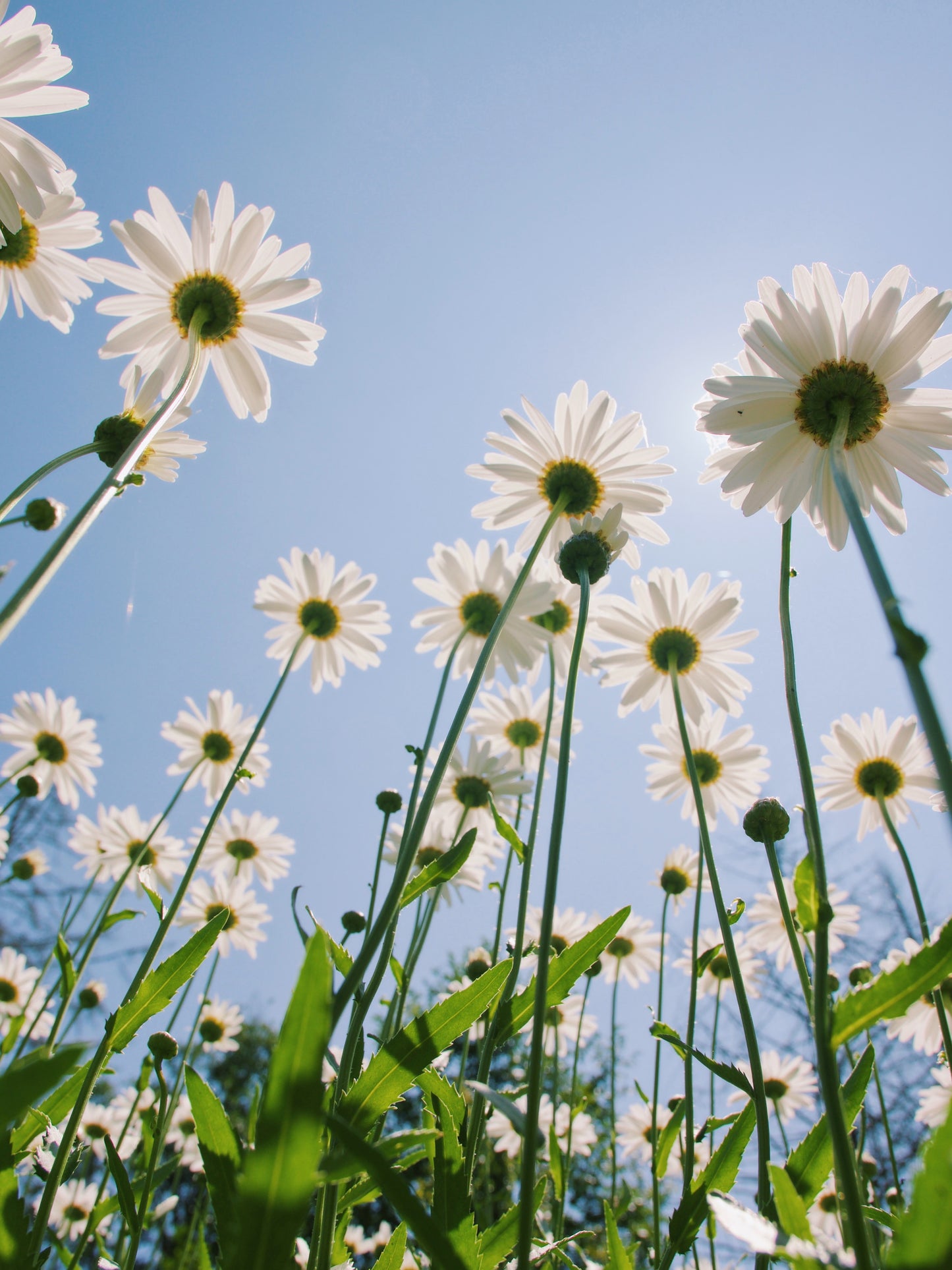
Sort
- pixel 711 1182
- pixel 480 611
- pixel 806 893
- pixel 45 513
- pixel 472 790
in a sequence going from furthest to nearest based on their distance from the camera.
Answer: pixel 472 790, pixel 480 611, pixel 45 513, pixel 711 1182, pixel 806 893

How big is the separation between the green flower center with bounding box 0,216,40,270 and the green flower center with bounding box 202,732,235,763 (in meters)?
2.09

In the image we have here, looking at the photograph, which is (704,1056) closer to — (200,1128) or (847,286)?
(200,1128)

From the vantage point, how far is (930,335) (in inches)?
55.8

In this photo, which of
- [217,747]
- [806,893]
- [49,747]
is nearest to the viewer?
[806,893]

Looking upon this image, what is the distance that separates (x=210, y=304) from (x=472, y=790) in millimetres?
1932

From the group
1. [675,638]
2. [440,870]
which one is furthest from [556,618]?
[440,870]

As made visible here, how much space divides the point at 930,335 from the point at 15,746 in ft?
14.7

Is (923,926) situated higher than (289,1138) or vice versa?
(923,926)

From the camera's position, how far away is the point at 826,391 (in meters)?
1.49

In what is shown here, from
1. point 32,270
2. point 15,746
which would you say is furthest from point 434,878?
point 15,746

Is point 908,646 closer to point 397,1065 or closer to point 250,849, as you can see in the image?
point 397,1065

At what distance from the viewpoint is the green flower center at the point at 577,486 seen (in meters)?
2.44

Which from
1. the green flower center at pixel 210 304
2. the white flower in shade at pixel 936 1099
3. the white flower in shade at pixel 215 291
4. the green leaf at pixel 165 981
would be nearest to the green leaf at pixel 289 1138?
the green leaf at pixel 165 981

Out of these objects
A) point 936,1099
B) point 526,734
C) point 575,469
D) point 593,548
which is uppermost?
point 575,469
